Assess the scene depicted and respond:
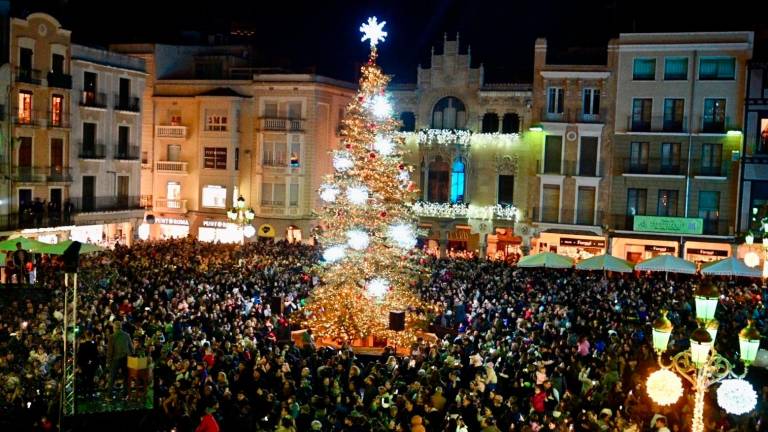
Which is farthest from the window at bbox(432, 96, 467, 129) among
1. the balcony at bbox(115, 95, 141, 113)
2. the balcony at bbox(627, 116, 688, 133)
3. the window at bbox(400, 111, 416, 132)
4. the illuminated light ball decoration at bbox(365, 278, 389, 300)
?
the illuminated light ball decoration at bbox(365, 278, 389, 300)

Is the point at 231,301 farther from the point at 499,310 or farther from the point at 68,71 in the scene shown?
the point at 68,71

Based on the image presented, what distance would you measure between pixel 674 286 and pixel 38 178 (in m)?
26.8

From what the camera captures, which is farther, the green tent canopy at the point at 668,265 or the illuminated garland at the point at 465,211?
the illuminated garland at the point at 465,211

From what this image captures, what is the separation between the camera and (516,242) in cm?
4406

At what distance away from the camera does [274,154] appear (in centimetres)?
4869

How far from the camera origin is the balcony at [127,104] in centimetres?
4388

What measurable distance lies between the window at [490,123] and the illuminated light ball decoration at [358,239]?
22.0m

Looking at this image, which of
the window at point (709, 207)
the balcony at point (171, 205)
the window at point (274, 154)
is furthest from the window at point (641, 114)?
the balcony at point (171, 205)

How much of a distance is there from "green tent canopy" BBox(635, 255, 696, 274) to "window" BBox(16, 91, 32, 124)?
26.0 metres

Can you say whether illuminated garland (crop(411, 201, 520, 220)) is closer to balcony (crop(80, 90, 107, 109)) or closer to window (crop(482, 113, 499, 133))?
window (crop(482, 113, 499, 133))

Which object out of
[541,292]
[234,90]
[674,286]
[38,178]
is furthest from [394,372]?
[234,90]

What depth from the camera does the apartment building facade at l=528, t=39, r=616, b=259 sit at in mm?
41719

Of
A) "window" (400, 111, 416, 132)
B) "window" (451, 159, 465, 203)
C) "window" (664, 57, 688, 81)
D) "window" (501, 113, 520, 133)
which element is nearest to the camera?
"window" (664, 57, 688, 81)

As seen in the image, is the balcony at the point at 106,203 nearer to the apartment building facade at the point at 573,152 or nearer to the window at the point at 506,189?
the window at the point at 506,189
